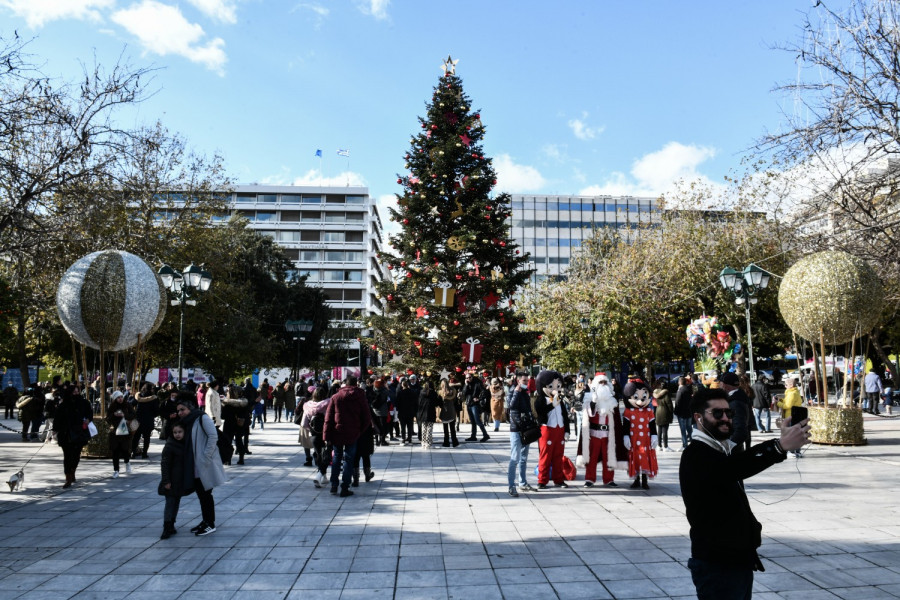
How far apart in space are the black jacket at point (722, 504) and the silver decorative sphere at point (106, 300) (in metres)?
11.6

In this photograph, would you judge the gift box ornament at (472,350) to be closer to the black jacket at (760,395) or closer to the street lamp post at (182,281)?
the black jacket at (760,395)

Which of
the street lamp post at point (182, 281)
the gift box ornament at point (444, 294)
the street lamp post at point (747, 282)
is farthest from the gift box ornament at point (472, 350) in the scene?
the street lamp post at point (182, 281)

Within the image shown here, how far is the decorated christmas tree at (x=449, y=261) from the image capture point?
23.9 m

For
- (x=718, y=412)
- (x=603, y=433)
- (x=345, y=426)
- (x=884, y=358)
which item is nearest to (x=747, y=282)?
(x=603, y=433)

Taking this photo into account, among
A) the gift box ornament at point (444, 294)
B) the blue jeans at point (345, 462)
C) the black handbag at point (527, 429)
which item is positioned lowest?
the blue jeans at point (345, 462)

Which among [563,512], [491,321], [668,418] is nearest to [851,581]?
[563,512]

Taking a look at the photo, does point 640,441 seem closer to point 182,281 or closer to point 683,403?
point 683,403

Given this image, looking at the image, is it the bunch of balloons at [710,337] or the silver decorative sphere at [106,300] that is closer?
the silver decorative sphere at [106,300]

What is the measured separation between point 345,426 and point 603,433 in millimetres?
4022

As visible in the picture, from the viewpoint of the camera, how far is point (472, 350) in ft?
74.9

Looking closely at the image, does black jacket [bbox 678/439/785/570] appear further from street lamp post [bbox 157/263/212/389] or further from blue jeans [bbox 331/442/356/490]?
street lamp post [bbox 157/263/212/389]

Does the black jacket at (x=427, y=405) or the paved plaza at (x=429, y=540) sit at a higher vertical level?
the black jacket at (x=427, y=405)

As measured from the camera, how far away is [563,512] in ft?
26.9

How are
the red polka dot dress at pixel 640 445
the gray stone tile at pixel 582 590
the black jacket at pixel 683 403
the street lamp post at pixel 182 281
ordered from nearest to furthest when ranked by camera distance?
the gray stone tile at pixel 582 590 → the red polka dot dress at pixel 640 445 → the black jacket at pixel 683 403 → the street lamp post at pixel 182 281
